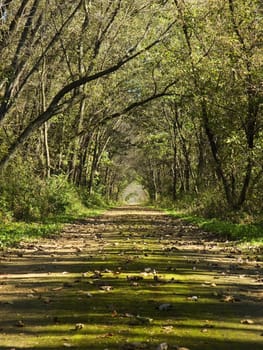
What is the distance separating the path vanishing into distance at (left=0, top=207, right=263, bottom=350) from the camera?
5.20 metres

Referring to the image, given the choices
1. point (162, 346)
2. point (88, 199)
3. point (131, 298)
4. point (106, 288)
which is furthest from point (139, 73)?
point (162, 346)

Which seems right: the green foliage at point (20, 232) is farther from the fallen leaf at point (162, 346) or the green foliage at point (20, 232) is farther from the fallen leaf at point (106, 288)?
the fallen leaf at point (162, 346)

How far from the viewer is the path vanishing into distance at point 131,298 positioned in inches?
205

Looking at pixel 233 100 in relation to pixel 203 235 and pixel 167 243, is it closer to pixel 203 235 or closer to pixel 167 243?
pixel 203 235

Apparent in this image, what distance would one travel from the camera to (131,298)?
714cm

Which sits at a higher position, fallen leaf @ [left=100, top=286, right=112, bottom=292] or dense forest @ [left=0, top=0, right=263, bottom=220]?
dense forest @ [left=0, top=0, right=263, bottom=220]

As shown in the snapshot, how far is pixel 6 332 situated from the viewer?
5.41m

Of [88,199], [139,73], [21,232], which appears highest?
[139,73]

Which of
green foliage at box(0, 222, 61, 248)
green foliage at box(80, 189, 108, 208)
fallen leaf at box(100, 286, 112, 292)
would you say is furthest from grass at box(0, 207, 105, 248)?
green foliage at box(80, 189, 108, 208)

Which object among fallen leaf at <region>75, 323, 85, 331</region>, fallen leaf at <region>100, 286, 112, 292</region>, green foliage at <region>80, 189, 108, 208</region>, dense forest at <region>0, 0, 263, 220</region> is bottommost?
fallen leaf at <region>75, 323, 85, 331</region>

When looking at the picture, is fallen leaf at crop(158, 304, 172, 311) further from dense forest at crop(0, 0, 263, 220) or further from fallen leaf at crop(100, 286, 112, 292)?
dense forest at crop(0, 0, 263, 220)

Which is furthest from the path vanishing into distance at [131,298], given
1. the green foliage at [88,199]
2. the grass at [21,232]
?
the green foliage at [88,199]

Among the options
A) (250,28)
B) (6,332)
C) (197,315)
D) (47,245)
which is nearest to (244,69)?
(250,28)

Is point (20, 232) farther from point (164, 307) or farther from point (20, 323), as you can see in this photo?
point (20, 323)
